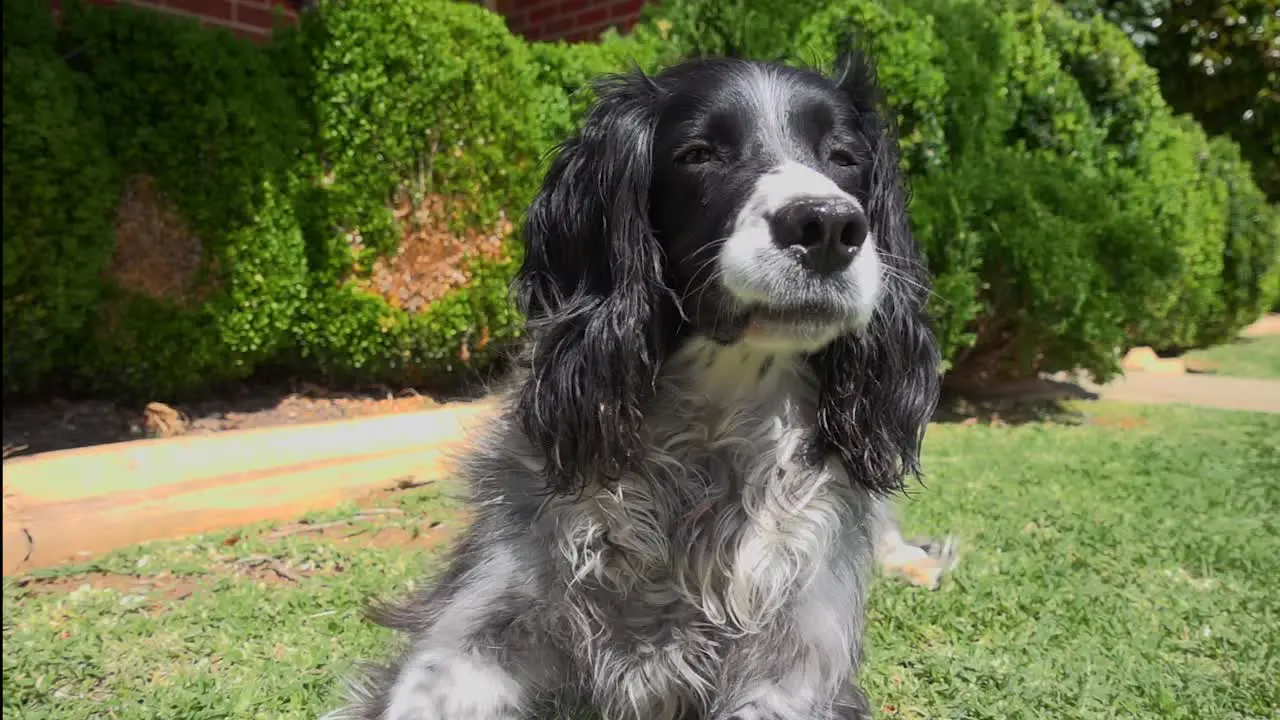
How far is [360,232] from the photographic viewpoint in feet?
17.8

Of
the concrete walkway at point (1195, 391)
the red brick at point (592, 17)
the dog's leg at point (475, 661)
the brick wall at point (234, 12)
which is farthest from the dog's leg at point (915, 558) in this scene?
the red brick at point (592, 17)

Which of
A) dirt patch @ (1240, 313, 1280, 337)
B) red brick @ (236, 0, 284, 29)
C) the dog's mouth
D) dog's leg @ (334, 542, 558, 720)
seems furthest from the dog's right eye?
dirt patch @ (1240, 313, 1280, 337)

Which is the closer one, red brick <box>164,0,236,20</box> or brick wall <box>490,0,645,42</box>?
red brick <box>164,0,236,20</box>

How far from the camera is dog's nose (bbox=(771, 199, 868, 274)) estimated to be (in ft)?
6.20

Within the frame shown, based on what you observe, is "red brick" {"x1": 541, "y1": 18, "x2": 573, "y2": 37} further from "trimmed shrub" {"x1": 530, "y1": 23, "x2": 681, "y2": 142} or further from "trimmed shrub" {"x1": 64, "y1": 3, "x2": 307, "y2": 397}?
"trimmed shrub" {"x1": 64, "y1": 3, "x2": 307, "y2": 397}

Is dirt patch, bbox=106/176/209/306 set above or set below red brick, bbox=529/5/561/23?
below

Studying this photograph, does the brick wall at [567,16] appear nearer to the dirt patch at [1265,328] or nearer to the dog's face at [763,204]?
the dog's face at [763,204]

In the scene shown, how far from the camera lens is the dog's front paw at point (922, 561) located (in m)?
3.38

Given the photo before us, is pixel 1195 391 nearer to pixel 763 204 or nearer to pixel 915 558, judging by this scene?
pixel 915 558

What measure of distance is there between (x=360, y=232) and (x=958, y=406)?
4792mm

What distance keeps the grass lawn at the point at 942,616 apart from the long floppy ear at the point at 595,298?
984 millimetres

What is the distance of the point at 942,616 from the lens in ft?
9.84

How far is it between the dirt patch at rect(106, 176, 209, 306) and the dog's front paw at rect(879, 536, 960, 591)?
12.9ft

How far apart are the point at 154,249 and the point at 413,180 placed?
1488 mm
